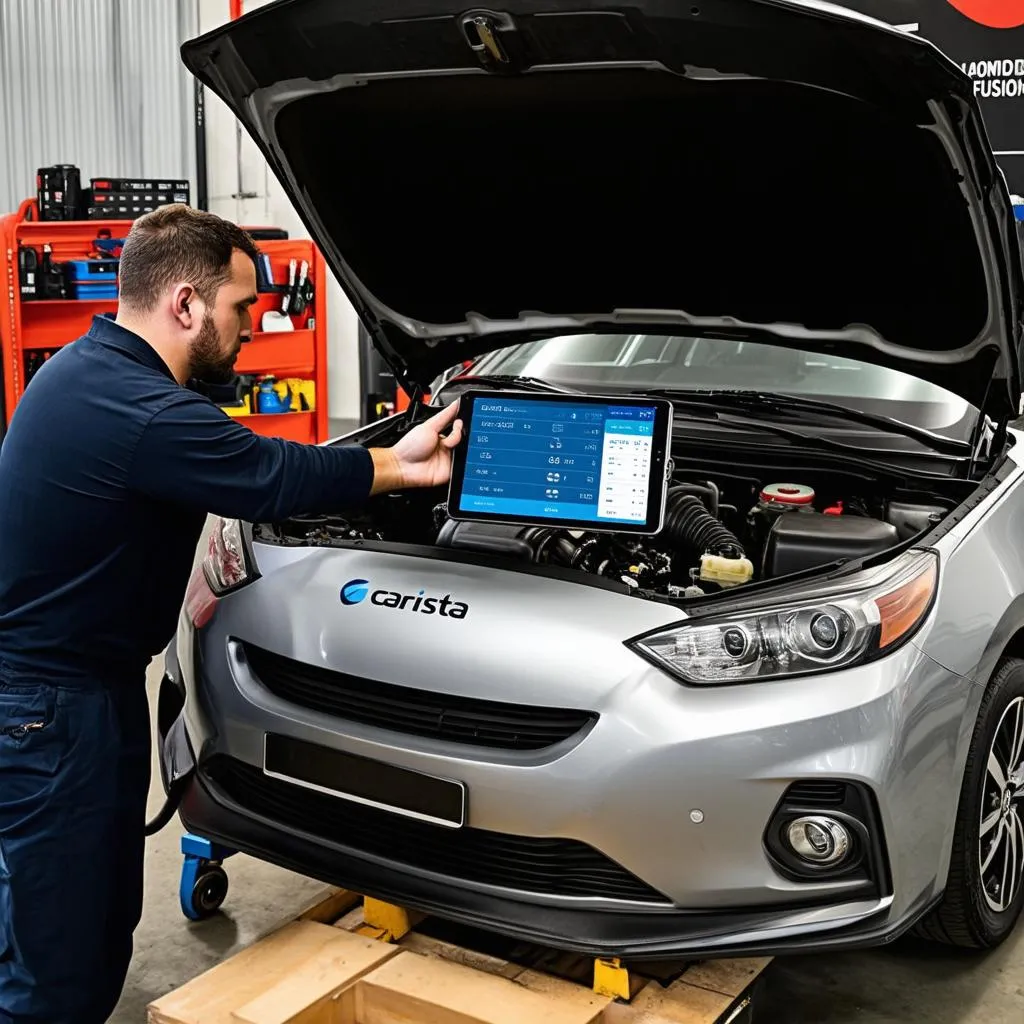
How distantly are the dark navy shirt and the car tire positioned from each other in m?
1.18

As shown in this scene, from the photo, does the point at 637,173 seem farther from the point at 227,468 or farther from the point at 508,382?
the point at 227,468

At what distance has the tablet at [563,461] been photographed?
215 centimetres

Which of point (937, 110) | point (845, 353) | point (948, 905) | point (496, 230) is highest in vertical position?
point (937, 110)

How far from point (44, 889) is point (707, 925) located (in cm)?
105

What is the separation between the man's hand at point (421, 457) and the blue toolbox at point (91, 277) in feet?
17.4

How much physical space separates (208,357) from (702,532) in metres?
1.00

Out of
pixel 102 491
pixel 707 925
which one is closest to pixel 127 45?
pixel 102 491

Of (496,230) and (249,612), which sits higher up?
(496,230)

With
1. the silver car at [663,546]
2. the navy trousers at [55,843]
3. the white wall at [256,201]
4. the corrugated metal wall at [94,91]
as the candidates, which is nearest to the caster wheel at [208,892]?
the silver car at [663,546]

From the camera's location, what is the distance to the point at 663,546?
2.51m

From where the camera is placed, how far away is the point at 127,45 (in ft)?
33.7

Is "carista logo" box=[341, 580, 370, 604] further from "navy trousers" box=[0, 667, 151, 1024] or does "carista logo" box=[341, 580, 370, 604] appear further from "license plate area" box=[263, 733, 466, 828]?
"navy trousers" box=[0, 667, 151, 1024]

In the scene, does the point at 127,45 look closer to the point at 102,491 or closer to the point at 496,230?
the point at 496,230

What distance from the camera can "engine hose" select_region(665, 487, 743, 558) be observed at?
2.41m
